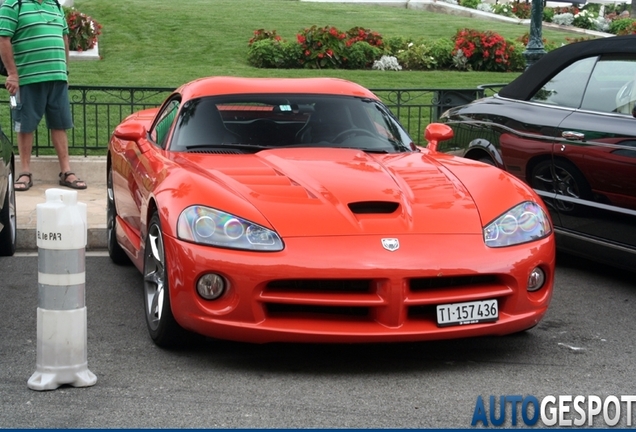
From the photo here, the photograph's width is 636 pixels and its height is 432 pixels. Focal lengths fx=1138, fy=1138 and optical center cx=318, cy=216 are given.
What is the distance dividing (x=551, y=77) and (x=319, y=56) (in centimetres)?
1300

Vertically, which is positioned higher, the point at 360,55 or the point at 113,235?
the point at 360,55

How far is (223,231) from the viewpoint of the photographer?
5.37 meters

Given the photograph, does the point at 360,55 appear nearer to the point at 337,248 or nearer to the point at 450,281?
the point at 450,281

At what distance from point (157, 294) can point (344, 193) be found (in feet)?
3.59

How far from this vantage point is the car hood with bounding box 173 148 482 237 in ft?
17.9

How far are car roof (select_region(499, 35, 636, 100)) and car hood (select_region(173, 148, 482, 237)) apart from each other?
1.96 m

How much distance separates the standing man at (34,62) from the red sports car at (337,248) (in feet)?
13.7

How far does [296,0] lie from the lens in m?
37.3

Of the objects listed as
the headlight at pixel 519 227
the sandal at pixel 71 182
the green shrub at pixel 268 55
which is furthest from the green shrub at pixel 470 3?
the headlight at pixel 519 227

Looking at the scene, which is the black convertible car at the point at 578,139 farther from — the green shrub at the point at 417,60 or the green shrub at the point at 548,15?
the green shrub at the point at 548,15

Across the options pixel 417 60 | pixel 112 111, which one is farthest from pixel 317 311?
pixel 417 60

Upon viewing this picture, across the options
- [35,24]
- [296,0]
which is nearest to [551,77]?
[35,24]

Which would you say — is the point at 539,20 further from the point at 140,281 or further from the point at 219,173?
the point at 219,173

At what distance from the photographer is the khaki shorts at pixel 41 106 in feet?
33.9
